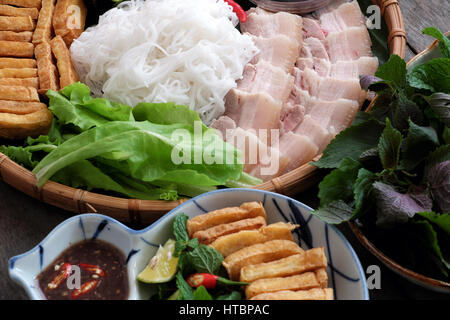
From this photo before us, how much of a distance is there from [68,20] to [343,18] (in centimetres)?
201

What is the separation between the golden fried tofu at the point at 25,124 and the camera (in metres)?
3.07

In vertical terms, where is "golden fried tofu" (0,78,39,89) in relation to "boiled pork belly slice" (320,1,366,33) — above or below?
below

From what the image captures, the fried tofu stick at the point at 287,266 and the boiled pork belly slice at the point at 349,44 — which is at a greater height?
the boiled pork belly slice at the point at 349,44

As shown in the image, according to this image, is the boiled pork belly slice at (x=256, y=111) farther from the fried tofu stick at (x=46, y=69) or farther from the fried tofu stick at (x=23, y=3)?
the fried tofu stick at (x=23, y=3)

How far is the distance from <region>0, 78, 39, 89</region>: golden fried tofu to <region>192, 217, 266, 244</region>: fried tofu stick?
65.8 inches

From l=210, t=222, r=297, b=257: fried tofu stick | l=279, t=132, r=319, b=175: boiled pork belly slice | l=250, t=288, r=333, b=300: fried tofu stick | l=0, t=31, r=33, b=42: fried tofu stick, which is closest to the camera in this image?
l=250, t=288, r=333, b=300: fried tofu stick

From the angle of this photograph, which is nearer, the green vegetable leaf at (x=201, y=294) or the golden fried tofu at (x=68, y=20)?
the green vegetable leaf at (x=201, y=294)

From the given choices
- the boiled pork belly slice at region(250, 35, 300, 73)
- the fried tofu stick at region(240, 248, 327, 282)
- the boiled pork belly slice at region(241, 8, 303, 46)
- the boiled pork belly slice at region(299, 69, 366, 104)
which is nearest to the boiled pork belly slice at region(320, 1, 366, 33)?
the boiled pork belly slice at region(241, 8, 303, 46)

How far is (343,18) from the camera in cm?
379

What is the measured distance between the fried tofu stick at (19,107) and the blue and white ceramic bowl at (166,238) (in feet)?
3.74

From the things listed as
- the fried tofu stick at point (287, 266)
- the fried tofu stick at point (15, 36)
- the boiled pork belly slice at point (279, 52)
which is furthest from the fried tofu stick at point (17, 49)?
the fried tofu stick at point (287, 266)

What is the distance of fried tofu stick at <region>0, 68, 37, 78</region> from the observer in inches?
132

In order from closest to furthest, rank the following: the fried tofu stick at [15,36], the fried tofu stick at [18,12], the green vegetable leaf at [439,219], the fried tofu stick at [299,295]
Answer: the fried tofu stick at [299,295], the green vegetable leaf at [439,219], the fried tofu stick at [15,36], the fried tofu stick at [18,12]

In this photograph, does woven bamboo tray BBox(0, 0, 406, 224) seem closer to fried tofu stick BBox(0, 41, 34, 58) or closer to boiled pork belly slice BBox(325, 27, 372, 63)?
fried tofu stick BBox(0, 41, 34, 58)
